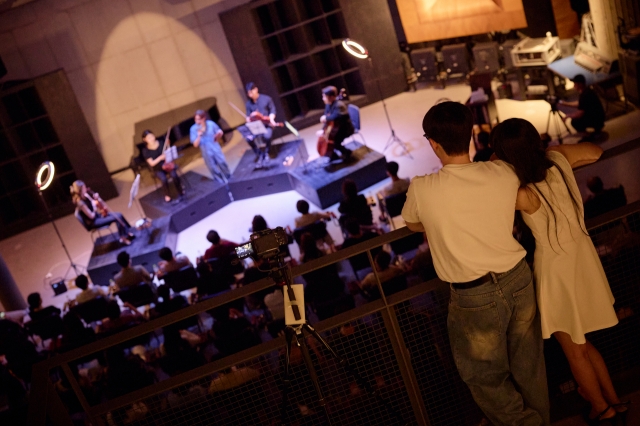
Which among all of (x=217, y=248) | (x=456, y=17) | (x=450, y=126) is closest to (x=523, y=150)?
(x=450, y=126)

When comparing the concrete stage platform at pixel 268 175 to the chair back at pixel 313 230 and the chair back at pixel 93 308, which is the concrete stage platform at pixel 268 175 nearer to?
the chair back at pixel 313 230

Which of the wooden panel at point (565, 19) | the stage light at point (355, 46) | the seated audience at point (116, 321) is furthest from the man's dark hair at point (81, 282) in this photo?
the wooden panel at point (565, 19)

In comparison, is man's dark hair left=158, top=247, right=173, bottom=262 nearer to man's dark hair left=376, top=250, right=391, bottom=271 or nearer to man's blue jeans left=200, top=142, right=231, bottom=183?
man's dark hair left=376, top=250, right=391, bottom=271

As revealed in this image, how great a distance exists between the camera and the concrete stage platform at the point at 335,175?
929cm

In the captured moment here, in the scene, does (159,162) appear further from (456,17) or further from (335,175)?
(456,17)

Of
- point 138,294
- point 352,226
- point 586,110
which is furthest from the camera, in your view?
point 586,110

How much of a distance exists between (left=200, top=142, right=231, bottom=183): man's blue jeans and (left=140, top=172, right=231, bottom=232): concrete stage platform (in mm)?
139

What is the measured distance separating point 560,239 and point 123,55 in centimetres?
1123

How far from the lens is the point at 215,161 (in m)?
10.3

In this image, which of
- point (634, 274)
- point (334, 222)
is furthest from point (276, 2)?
point (634, 274)

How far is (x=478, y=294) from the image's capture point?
2662 millimetres

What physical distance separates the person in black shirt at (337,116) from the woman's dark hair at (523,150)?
663 centimetres

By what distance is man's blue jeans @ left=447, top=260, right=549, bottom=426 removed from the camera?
2684 mm

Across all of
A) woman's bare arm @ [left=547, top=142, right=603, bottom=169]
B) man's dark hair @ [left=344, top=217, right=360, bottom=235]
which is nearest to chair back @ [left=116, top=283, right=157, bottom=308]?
man's dark hair @ [left=344, top=217, right=360, bottom=235]
